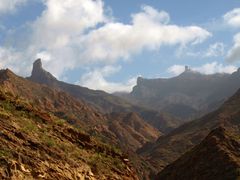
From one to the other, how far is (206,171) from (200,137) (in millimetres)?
76901

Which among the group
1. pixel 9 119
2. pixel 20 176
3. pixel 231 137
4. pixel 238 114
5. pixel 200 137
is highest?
pixel 238 114

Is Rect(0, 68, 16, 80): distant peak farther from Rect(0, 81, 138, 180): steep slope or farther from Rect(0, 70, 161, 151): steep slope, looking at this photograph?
Rect(0, 81, 138, 180): steep slope

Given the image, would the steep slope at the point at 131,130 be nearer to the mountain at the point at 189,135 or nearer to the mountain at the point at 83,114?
the mountain at the point at 83,114

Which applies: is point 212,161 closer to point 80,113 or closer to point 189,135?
point 189,135

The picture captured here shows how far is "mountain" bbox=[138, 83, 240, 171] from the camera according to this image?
116m

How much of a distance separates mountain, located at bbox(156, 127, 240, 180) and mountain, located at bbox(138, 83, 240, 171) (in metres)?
55.2

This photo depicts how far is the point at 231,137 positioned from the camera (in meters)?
53.7

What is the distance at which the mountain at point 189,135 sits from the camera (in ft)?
381

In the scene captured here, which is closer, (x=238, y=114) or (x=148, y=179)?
(x=148, y=179)

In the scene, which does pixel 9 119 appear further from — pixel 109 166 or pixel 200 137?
pixel 200 137

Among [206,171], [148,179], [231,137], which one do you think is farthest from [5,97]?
[148,179]

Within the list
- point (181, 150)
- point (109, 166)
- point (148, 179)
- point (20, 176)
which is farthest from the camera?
point (181, 150)

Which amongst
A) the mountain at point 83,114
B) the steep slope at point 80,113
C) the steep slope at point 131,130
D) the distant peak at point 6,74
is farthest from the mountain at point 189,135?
the distant peak at point 6,74

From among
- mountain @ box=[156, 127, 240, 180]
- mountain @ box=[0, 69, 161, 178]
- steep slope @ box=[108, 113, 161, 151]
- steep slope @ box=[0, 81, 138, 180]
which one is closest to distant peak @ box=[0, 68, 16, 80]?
mountain @ box=[0, 69, 161, 178]
